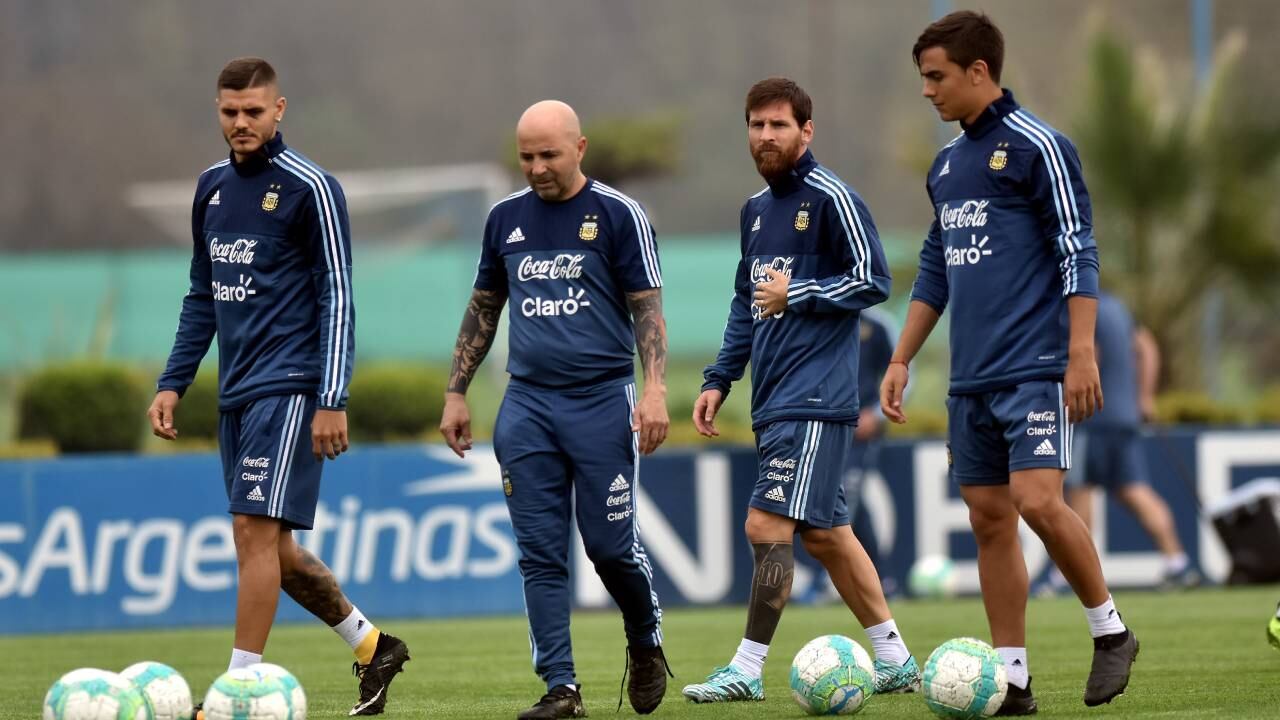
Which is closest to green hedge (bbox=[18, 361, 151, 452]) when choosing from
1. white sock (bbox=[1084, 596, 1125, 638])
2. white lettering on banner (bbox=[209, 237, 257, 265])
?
white lettering on banner (bbox=[209, 237, 257, 265])

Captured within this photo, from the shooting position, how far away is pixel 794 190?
773 centimetres

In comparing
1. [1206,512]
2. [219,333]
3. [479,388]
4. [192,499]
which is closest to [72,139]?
[479,388]

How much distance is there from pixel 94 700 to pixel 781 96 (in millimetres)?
3485

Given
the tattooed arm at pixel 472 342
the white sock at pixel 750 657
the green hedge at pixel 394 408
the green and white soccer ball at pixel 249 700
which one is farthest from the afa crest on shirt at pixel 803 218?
the green hedge at pixel 394 408

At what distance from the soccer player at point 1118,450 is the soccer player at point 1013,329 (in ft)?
23.2

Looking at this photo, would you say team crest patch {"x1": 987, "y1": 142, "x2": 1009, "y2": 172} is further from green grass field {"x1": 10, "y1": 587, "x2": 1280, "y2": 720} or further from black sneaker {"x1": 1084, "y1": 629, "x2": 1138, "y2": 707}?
green grass field {"x1": 10, "y1": 587, "x2": 1280, "y2": 720}

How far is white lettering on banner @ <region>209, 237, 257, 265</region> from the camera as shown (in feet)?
23.6

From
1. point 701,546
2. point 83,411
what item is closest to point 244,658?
point 701,546

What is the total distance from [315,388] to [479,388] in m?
23.6

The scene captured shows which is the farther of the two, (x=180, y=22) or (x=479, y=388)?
(x=180, y=22)

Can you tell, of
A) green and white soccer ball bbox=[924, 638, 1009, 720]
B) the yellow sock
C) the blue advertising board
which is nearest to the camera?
green and white soccer ball bbox=[924, 638, 1009, 720]

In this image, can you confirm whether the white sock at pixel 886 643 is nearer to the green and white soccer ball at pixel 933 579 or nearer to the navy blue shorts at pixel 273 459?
the navy blue shorts at pixel 273 459

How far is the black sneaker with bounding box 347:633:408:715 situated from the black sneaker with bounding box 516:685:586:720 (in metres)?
0.78

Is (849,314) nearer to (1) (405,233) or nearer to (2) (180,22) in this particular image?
(1) (405,233)
